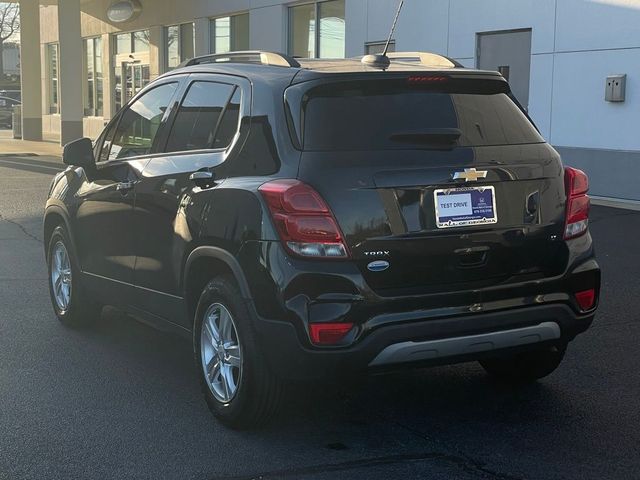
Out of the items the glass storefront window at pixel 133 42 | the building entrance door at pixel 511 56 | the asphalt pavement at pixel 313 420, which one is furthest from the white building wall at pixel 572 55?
the glass storefront window at pixel 133 42

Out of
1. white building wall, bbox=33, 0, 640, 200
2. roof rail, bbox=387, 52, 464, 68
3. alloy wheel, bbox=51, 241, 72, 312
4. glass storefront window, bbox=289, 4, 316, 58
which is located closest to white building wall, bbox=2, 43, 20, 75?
glass storefront window, bbox=289, 4, 316, 58

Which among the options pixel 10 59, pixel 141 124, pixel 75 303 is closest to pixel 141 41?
pixel 75 303

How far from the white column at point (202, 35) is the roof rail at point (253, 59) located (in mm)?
19698

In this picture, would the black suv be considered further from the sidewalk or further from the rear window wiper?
the sidewalk

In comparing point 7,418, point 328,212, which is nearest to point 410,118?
point 328,212

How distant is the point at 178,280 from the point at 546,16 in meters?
11.4

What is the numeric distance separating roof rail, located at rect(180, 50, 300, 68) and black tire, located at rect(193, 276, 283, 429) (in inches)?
46.8

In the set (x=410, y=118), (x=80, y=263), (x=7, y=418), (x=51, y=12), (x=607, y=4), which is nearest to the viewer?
(x=410, y=118)

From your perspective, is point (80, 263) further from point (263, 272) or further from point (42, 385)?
point (263, 272)

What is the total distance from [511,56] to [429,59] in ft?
35.8

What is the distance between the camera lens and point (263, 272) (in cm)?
408

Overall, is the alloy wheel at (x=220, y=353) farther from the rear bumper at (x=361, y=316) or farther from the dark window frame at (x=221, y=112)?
the dark window frame at (x=221, y=112)

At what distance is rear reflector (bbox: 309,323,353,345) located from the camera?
394 cm

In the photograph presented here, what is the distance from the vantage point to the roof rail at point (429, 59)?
4.98 metres
